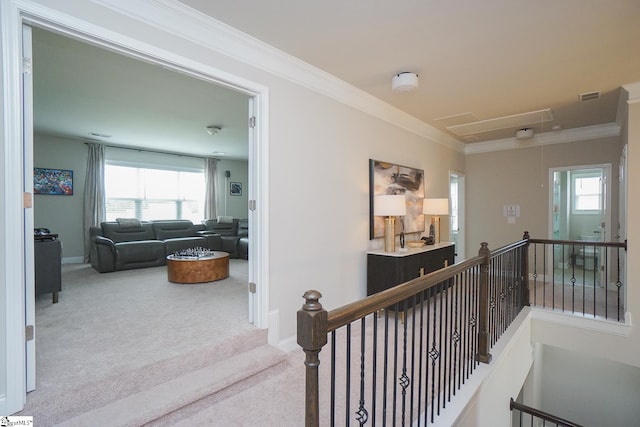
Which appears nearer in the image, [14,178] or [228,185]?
[14,178]

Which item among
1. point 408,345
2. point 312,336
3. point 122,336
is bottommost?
point 408,345

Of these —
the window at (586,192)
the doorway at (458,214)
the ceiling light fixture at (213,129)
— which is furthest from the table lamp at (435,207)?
the window at (586,192)

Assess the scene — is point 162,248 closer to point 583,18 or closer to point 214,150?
point 214,150

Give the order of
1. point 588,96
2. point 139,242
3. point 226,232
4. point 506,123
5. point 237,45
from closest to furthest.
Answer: point 237,45 < point 588,96 < point 506,123 < point 139,242 < point 226,232

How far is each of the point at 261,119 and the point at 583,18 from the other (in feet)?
8.02

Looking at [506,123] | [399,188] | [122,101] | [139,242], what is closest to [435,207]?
[399,188]

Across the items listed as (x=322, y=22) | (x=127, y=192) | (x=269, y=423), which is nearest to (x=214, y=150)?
(x=127, y=192)

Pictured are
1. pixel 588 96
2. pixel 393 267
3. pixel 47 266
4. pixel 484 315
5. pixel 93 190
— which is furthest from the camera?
pixel 93 190

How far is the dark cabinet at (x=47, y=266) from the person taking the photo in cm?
330

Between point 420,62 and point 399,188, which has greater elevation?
point 420,62

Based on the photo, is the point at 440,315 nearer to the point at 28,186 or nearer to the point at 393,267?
the point at 393,267

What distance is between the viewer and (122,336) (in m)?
2.55

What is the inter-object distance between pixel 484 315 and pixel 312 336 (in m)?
2.13

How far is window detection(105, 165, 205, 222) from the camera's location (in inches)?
265
